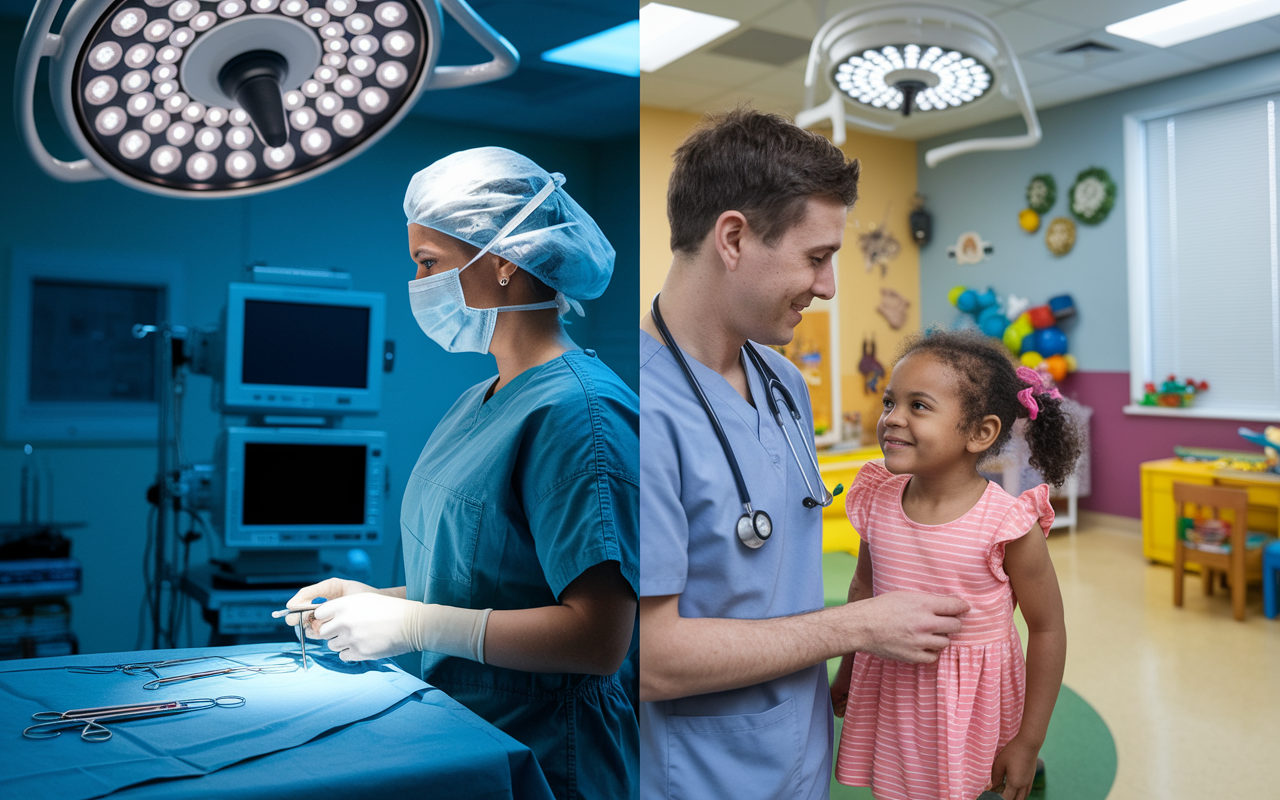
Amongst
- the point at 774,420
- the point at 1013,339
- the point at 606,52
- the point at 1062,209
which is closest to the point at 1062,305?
the point at 1013,339

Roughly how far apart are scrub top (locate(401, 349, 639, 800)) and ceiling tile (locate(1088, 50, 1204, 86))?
5.33 m

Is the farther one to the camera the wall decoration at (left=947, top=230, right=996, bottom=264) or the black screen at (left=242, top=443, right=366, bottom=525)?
the wall decoration at (left=947, top=230, right=996, bottom=264)

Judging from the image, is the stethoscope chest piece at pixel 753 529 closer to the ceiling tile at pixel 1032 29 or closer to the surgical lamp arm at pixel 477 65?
the surgical lamp arm at pixel 477 65

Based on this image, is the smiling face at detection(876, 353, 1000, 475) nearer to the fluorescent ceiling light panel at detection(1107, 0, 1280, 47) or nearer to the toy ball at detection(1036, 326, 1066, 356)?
the fluorescent ceiling light panel at detection(1107, 0, 1280, 47)

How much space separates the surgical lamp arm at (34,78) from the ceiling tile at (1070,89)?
5743 millimetres

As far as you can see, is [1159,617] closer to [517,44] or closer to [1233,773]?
[1233,773]

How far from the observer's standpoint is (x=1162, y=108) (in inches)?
204

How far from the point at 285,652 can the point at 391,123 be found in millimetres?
320

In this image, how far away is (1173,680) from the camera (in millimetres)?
3174

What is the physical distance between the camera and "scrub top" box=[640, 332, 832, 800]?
903 millimetres

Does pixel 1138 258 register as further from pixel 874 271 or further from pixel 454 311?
pixel 454 311

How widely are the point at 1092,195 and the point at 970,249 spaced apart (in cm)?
94

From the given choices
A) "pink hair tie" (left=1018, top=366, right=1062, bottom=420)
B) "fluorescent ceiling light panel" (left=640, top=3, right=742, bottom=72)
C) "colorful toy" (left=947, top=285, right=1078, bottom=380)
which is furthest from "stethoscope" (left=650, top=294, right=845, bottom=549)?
"colorful toy" (left=947, top=285, right=1078, bottom=380)

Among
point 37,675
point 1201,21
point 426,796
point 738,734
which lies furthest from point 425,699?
point 1201,21
